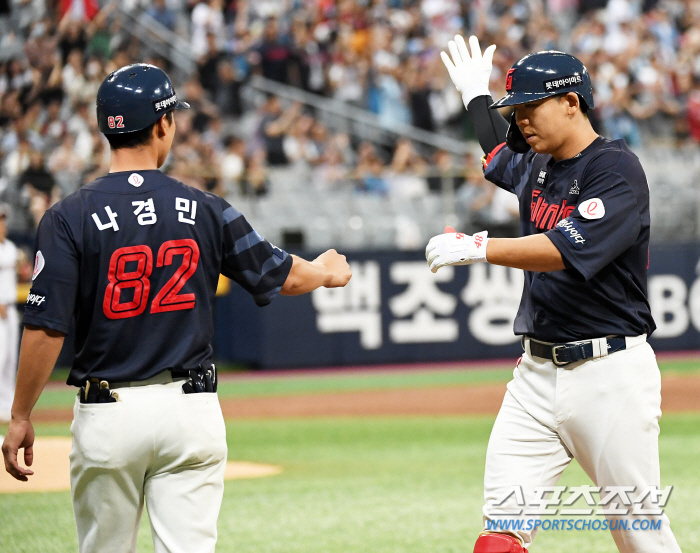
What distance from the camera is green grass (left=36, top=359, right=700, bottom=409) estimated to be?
42.0ft

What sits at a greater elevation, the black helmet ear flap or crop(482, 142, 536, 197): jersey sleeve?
the black helmet ear flap

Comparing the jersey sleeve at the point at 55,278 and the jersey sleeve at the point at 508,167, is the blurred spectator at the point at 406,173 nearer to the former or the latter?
the jersey sleeve at the point at 508,167

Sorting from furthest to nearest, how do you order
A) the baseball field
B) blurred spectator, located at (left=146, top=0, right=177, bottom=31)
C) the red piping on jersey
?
1. blurred spectator, located at (left=146, top=0, right=177, bottom=31)
2. the baseball field
3. the red piping on jersey

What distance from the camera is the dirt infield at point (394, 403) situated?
1102 cm

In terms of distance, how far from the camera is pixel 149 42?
56.6ft

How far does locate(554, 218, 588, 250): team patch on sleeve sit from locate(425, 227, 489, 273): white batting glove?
0.96ft

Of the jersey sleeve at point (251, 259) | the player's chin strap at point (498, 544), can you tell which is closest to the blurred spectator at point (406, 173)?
the player's chin strap at point (498, 544)

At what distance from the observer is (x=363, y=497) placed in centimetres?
693

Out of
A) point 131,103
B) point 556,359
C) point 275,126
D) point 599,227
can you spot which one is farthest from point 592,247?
point 275,126

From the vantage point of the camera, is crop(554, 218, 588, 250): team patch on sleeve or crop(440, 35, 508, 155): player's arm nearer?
crop(554, 218, 588, 250): team patch on sleeve

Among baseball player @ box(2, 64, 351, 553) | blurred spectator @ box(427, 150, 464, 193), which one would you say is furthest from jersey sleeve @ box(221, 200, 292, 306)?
blurred spectator @ box(427, 150, 464, 193)

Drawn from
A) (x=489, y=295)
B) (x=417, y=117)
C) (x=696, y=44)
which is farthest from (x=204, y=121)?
(x=696, y=44)

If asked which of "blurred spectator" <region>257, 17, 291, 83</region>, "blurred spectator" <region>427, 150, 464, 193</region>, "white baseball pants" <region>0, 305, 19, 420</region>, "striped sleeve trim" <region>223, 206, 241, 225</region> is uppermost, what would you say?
"blurred spectator" <region>257, 17, 291, 83</region>

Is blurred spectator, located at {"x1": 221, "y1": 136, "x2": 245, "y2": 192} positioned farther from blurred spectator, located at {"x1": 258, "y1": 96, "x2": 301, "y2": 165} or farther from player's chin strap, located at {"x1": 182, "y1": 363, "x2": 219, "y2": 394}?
player's chin strap, located at {"x1": 182, "y1": 363, "x2": 219, "y2": 394}
